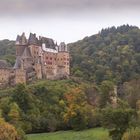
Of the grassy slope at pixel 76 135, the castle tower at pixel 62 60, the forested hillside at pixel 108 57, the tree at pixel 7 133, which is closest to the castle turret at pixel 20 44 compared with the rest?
the castle tower at pixel 62 60

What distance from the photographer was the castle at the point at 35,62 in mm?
117125

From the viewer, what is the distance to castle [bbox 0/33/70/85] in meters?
117

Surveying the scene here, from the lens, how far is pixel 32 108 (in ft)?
309

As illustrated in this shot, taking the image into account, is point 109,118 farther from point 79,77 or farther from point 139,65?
point 139,65

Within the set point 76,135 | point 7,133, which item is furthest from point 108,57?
point 7,133

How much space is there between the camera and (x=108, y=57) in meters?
155

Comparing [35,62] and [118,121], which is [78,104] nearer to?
[118,121]

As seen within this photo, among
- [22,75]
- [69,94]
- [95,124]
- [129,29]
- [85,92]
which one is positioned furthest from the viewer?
[129,29]

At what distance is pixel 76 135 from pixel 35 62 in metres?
43.4

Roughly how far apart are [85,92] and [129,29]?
300ft

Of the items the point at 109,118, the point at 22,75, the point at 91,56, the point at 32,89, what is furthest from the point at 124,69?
the point at 109,118

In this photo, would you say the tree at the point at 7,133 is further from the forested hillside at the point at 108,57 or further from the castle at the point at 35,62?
the forested hillside at the point at 108,57

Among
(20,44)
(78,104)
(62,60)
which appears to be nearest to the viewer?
(78,104)

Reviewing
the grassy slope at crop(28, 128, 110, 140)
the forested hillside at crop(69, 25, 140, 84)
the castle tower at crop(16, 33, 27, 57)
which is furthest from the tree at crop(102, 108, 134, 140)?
the forested hillside at crop(69, 25, 140, 84)
